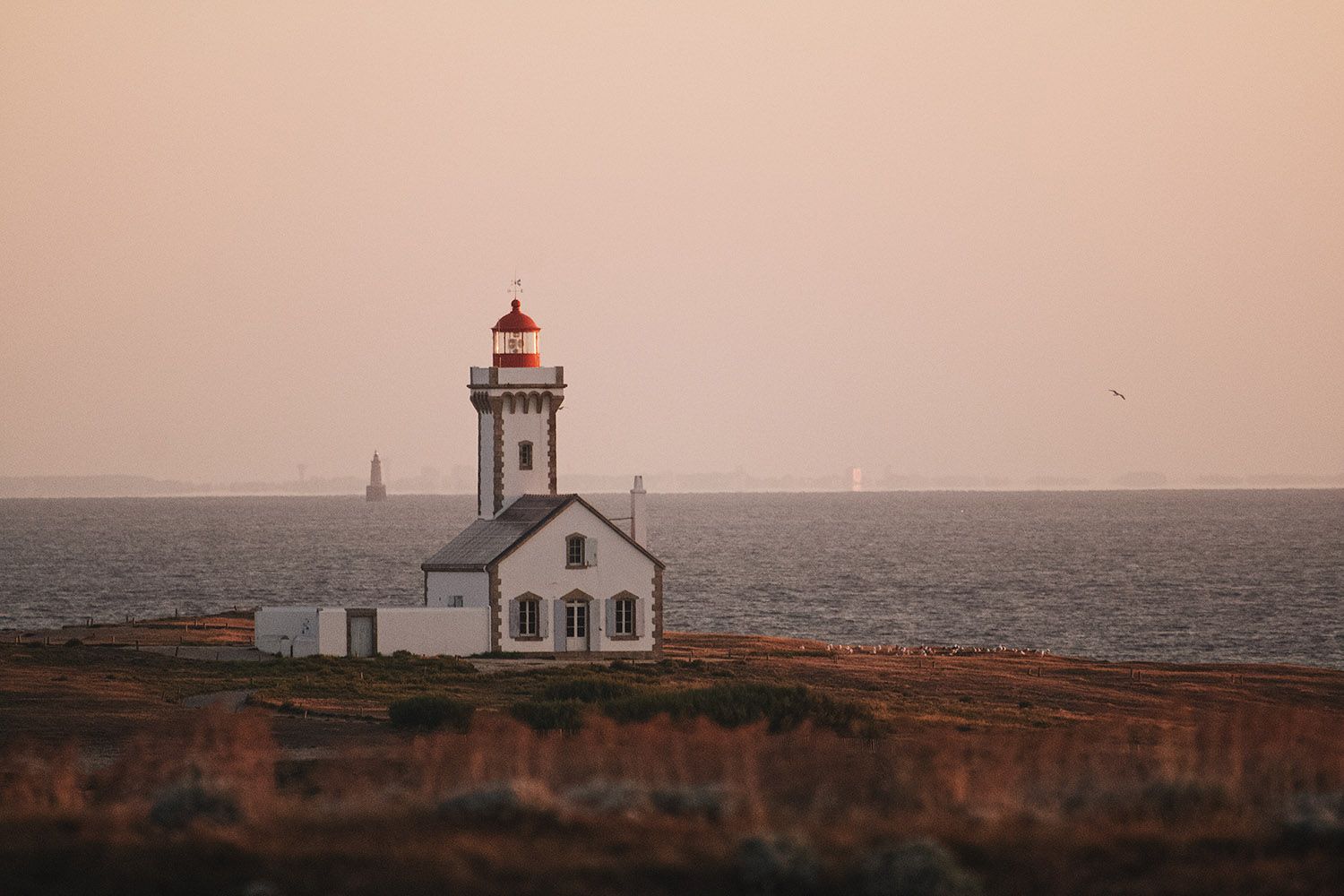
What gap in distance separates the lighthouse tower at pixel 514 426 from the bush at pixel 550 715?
18885mm

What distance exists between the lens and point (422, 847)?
14.9m

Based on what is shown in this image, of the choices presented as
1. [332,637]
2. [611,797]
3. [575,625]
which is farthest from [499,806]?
[575,625]

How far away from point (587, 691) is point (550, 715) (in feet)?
17.5

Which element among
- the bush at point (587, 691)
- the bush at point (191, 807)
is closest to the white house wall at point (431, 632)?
the bush at point (587, 691)

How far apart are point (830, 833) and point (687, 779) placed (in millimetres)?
2700

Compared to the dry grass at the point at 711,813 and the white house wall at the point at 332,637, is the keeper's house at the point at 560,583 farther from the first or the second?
the dry grass at the point at 711,813

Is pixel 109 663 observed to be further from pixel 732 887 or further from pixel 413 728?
pixel 732 887

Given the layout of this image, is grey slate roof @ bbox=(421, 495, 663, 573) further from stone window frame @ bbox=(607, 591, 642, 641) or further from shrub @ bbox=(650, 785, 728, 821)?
shrub @ bbox=(650, 785, 728, 821)

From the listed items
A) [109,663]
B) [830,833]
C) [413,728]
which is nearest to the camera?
[830,833]

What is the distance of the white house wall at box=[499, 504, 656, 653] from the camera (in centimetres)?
4800

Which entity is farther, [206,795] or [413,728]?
[413,728]

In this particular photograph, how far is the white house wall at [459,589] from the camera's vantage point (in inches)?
1895

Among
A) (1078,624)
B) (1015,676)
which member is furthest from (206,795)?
(1078,624)

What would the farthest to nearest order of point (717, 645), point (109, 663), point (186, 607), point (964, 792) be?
1. point (186, 607)
2. point (717, 645)
3. point (109, 663)
4. point (964, 792)
